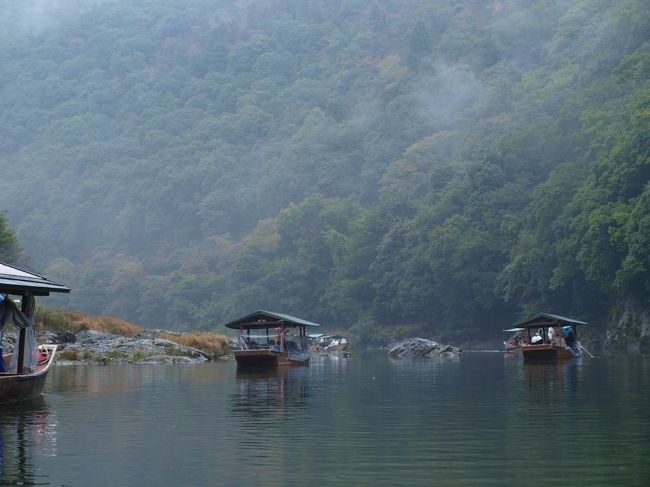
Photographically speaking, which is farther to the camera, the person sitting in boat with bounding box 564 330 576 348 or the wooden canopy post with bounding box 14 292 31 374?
the person sitting in boat with bounding box 564 330 576 348

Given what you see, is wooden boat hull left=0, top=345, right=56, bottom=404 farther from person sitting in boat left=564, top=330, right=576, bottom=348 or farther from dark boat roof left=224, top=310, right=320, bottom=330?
person sitting in boat left=564, top=330, right=576, bottom=348

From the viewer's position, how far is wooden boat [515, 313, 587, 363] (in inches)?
2282

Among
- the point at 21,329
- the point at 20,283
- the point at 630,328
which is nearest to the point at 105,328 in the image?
the point at 630,328

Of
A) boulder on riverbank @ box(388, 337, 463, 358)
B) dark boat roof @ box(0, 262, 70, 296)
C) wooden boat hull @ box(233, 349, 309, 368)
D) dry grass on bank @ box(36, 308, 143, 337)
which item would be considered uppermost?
dry grass on bank @ box(36, 308, 143, 337)

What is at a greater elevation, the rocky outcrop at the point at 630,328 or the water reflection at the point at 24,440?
the rocky outcrop at the point at 630,328

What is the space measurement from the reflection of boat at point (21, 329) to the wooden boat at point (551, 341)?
3350 centimetres

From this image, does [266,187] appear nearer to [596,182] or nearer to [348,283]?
[348,283]

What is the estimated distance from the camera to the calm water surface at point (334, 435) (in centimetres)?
1661

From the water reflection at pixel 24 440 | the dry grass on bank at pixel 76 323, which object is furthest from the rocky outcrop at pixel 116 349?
the water reflection at pixel 24 440

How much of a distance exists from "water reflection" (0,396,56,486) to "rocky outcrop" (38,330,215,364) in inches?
1238

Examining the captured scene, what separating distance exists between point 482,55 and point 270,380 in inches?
6152

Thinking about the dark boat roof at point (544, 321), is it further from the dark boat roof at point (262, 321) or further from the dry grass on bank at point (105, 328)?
the dry grass on bank at point (105, 328)

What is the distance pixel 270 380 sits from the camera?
4434cm

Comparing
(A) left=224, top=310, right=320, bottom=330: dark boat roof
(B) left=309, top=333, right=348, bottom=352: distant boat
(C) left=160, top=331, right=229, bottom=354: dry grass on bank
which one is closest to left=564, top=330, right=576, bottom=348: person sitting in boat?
(A) left=224, top=310, right=320, bottom=330: dark boat roof
